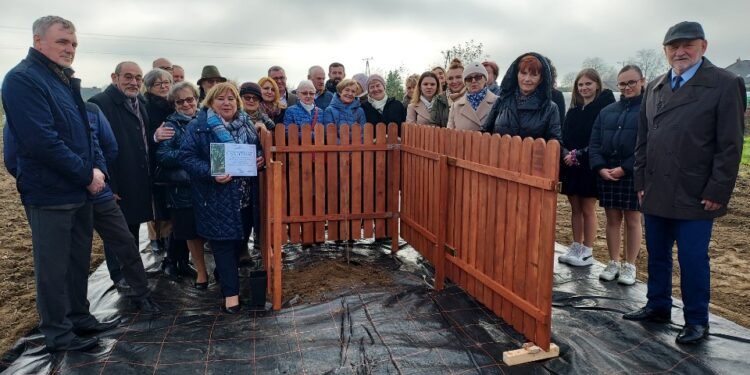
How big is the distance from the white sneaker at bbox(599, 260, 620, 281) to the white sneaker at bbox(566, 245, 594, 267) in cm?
33

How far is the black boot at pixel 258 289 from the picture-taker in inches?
165

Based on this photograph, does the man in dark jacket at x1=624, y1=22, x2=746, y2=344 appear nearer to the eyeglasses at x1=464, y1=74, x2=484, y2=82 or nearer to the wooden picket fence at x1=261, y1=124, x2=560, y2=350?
the wooden picket fence at x1=261, y1=124, x2=560, y2=350

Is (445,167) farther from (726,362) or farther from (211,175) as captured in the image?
(726,362)

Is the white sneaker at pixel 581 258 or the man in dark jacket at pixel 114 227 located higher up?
the man in dark jacket at pixel 114 227

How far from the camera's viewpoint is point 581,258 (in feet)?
17.1

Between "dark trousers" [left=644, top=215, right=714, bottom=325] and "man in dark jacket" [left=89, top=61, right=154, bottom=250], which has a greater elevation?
"man in dark jacket" [left=89, top=61, right=154, bottom=250]

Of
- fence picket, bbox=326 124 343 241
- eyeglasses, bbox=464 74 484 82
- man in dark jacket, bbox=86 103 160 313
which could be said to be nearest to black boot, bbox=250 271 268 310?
man in dark jacket, bbox=86 103 160 313

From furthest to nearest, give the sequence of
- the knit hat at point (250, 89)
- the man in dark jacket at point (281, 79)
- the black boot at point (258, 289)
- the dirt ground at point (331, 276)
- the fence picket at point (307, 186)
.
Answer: the man in dark jacket at point (281, 79)
the fence picket at point (307, 186)
the knit hat at point (250, 89)
the dirt ground at point (331, 276)
the black boot at point (258, 289)

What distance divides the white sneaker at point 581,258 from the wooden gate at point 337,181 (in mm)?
1934

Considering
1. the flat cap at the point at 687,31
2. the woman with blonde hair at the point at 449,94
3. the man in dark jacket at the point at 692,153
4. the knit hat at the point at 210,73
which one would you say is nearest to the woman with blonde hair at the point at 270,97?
the knit hat at the point at 210,73

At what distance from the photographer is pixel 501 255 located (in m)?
3.76

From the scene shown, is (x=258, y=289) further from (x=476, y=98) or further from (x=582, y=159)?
(x=582, y=159)

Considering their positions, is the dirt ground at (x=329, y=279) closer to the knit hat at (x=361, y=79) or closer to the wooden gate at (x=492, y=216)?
the wooden gate at (x=492, y=216)

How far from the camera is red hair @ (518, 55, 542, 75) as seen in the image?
397cm
